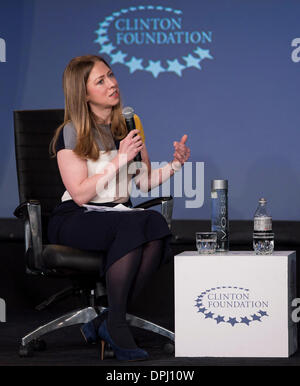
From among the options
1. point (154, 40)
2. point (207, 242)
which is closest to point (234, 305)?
point (207, 242)

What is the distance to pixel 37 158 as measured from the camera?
322cm

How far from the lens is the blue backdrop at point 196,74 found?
13.3 feet

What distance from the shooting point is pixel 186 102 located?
4.16 metres

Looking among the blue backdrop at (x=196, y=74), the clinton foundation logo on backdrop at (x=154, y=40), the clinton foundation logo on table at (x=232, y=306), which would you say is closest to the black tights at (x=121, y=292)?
the clinton foundation logo on table at (x=232, y=306)

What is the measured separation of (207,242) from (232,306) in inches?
10.3

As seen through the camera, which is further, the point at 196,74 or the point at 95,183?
the point at 196,74

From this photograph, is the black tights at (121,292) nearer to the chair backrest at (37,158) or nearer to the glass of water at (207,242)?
the glass of water at (207,242)

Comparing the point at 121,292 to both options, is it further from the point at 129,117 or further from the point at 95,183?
the point at 129,117

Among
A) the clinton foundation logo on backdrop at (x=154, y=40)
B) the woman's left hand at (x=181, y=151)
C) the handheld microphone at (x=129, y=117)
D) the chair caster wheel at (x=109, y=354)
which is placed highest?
the clinton foundation logo on backdrop at (x=154, y=40)

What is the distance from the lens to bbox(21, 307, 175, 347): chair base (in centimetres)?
287
